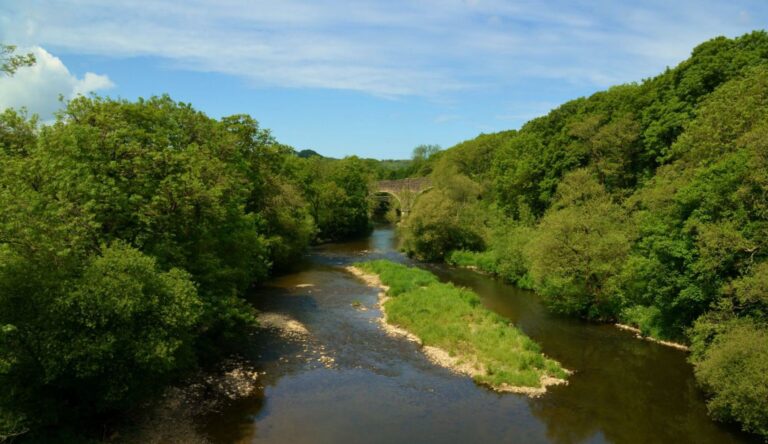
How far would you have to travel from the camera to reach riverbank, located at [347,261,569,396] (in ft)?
80.0

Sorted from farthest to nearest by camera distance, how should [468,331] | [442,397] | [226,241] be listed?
1. [468,331]
2. [226,241]
3. [442,397]

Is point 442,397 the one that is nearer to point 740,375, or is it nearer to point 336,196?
point 740,375

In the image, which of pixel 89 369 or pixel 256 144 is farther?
pixel 256 144

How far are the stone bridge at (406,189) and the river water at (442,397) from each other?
59.8 meters

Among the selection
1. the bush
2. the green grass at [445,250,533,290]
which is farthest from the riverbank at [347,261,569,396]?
the green grass at [445,250,533,290]

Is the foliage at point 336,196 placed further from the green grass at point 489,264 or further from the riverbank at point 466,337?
the riverbank at point 466,337

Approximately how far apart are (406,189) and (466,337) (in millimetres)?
69141

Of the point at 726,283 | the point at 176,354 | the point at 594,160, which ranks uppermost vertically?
the point at 594,160

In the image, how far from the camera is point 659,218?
28516mm

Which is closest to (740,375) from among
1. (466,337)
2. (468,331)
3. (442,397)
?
(442,397)

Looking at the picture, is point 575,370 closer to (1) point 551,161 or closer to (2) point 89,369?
(2) point 89,369

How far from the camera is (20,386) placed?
1525 centimetres

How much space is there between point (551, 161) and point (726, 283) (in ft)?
108

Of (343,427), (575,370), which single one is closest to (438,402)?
(343,427)
